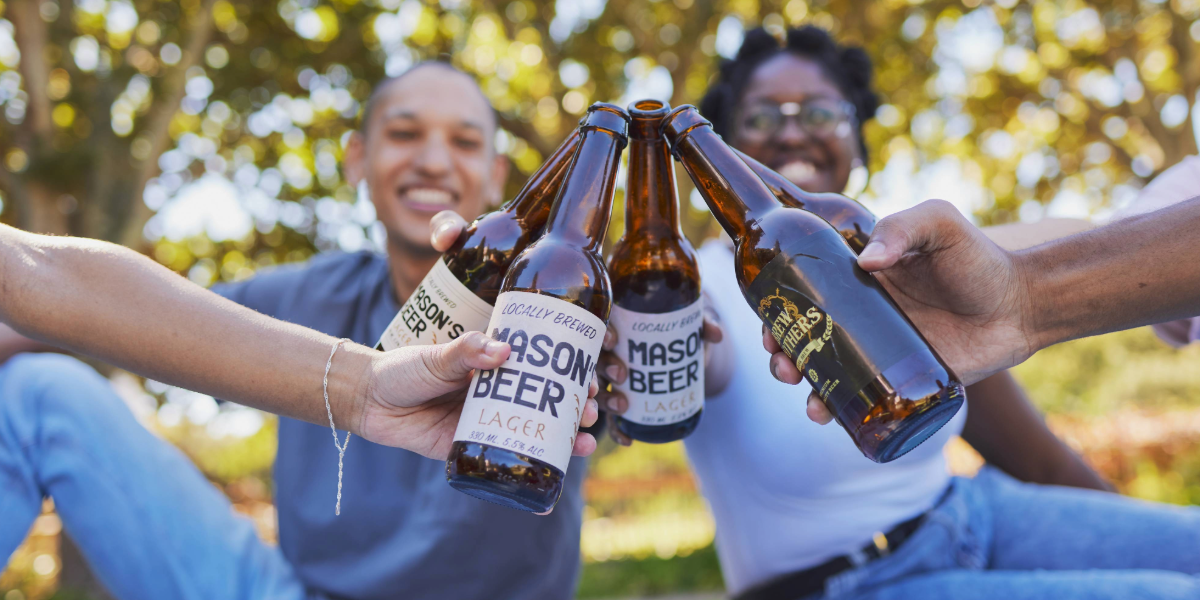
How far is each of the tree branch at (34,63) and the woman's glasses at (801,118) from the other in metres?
5.22

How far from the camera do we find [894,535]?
73.6 inches

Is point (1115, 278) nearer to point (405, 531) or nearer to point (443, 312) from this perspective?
point (443, 312)

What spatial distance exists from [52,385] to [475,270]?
1.11 m

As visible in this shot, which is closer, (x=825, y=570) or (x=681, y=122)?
(x=681, y=122)

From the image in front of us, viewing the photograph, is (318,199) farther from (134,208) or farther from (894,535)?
(894,535)

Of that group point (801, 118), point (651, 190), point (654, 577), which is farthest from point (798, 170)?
point (654, 577)

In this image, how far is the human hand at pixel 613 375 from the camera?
56.2 inches

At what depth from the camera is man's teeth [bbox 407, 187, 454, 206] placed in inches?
92.9

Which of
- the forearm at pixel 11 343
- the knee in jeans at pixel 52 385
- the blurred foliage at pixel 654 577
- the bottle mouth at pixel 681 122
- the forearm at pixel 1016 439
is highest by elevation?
the bottle mouth at pixel 681 122

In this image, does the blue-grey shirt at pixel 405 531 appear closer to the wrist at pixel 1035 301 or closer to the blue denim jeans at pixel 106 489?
the blue denim jeans at pixel 106 489

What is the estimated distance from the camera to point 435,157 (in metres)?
2.35

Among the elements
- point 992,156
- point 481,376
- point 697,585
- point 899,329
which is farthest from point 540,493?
point 992,156

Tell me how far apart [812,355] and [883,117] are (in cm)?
887

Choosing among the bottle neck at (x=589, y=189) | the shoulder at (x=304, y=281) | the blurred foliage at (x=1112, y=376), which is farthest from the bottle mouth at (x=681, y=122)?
the blurred foliage at (x=1112, y=376)
